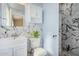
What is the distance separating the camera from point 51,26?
133 cm

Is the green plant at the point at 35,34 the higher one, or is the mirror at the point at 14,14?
the mirror at the point at 14,14

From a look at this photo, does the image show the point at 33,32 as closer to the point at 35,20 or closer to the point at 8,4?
the point at 35,20

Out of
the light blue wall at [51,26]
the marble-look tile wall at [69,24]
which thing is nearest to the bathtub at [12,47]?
the light blue wall at [51,26]

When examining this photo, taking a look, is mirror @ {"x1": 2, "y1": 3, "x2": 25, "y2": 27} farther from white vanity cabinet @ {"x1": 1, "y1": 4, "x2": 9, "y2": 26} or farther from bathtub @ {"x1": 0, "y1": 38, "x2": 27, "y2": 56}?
bathtub @ {"x1": 0, "y1": 38, "x2": 27, "y2": 56}

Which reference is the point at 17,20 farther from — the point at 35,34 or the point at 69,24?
the point at 69,24

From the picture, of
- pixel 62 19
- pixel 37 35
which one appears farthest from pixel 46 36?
pixel 62 19

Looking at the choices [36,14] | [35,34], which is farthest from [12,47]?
[36,14]

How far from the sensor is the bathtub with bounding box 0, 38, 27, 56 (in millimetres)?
1315

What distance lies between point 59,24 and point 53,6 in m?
0.18

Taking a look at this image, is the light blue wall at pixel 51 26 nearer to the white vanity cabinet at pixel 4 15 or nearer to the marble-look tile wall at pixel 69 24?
the marble-look tile wall at pixel 69 24

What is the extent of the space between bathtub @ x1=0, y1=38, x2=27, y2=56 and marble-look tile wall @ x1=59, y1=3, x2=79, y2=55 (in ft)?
1.19

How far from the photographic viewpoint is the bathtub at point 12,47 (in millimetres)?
1315

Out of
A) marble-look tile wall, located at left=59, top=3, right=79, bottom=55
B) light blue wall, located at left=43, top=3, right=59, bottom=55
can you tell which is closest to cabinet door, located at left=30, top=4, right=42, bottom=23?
light blue wall, located at left=43, top=3, right=59, bottom=55

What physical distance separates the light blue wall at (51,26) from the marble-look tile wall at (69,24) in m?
0.05
